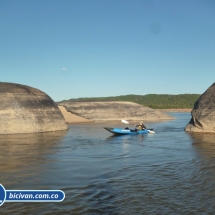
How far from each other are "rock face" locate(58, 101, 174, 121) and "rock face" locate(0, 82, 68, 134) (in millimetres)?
24014

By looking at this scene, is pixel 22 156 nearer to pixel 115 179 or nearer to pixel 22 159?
pixel 22 159

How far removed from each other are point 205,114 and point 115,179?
1831 cm

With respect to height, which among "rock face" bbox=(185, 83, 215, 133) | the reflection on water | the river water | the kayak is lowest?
the river water

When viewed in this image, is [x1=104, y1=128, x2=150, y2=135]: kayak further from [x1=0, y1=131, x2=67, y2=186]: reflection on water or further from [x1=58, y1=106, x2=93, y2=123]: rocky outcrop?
[x1=58, y1=106, x2=93, y2=123]: rocky outcrop

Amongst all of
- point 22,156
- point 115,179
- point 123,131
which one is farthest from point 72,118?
point 115,179

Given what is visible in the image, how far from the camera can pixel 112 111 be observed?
57.7 m

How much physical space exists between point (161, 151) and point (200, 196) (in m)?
8.29

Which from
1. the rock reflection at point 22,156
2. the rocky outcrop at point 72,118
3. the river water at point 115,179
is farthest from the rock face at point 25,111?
the rocky outcrop at point 72,118

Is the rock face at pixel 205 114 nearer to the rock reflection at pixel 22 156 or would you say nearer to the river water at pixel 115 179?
the river water at pixel 115 179

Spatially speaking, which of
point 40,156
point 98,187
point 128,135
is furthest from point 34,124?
point 98,187

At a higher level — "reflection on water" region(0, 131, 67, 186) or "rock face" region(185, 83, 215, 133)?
"rock face" region(185, 83, 215, 133)

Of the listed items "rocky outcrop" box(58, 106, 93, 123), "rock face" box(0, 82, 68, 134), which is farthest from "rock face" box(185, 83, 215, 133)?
"rocky outcrop" box(58, 106, 93, 123)

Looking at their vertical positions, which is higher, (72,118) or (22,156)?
(72,118)

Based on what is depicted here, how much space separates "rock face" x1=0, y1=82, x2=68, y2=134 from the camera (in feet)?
87.1
